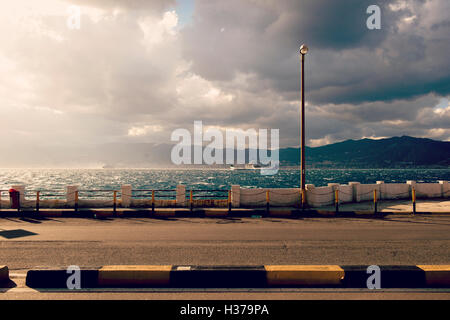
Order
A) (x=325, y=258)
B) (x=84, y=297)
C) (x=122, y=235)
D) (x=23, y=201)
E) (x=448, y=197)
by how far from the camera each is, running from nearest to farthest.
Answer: (x=84, y=297) → (x=325, y=258) → (x=122, y=235) → (x=23, y=201) → (x=448, y=197)

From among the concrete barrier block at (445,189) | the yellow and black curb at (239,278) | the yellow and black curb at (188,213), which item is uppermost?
the concrete barrier block at (445,189)

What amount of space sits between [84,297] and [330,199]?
1513 centimetres

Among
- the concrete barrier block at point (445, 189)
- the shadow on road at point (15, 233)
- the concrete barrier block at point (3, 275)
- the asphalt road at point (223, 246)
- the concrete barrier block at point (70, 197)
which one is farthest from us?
the concrete barrier block at point (445, 189)

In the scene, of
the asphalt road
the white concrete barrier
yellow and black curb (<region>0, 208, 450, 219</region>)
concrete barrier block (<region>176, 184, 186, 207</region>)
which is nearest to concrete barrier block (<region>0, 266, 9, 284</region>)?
the asphalt road

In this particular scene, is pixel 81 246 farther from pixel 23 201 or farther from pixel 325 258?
pixel 23 201

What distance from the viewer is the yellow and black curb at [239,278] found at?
16.7 feet

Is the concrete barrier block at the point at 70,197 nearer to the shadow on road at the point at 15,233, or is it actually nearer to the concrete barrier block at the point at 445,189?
the shadow on road at the point at 15,233

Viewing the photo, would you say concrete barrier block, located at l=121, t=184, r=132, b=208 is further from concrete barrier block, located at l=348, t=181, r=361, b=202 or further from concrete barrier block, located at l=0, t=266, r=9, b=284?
concrete barrier block, located at l=348, t=181, r=361, b=202

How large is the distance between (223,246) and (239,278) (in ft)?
9.26

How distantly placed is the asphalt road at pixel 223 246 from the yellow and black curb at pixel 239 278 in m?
0.23

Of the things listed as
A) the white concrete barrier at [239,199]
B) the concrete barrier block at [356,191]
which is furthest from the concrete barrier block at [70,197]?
the concrete barrier block at [356,191]

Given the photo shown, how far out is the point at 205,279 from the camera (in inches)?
201

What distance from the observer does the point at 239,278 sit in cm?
511
